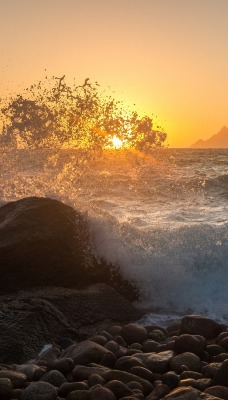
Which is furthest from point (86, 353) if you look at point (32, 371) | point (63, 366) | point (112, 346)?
point (32, 371)

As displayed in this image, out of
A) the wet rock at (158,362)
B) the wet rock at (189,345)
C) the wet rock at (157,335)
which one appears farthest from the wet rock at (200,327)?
the wet rock at (158,362)

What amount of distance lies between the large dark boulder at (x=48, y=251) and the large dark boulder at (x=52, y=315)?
10.1 inches

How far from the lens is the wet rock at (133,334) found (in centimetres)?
507

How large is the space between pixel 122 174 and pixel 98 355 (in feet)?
65.9

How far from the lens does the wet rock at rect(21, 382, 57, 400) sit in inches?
133

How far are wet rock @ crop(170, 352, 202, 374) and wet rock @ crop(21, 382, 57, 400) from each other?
1.15 metres

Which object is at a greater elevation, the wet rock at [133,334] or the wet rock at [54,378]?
the wet rock at [54,378]

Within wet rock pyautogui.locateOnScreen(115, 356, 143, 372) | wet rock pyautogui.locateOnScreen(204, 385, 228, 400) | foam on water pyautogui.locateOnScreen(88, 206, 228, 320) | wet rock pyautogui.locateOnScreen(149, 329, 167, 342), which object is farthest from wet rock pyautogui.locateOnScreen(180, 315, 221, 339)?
wet rock pyautogui.locateOnScreen(204, 385, 228, 400)

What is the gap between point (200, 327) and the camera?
5156 millimetres

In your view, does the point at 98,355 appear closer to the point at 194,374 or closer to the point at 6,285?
the point at 194,374

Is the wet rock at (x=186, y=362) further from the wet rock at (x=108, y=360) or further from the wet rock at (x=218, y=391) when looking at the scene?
Answer: the wet rock at (x=218, y=391)

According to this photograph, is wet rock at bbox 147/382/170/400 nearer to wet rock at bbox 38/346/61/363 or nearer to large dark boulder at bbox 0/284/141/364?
wet rock at bbox 38/346/61/363

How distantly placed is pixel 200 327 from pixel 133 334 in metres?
0.73

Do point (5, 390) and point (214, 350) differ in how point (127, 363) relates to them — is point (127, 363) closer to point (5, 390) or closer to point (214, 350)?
point (214, 350)
